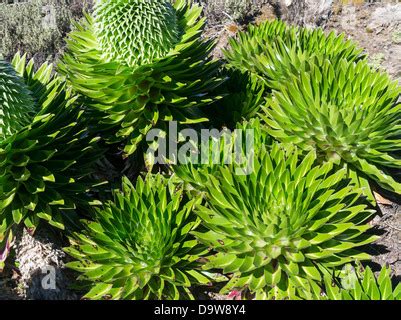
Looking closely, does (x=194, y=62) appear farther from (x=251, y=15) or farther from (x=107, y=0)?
(x=251, y=15)

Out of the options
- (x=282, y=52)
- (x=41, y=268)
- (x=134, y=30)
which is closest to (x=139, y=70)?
(x=134, y=30)

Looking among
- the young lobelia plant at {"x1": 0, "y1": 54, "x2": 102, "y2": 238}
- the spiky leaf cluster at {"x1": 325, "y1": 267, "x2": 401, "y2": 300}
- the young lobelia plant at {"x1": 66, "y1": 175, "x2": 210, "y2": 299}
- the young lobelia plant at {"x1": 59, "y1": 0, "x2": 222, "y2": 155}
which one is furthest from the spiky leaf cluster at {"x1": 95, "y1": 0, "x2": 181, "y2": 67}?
the spiky leaf cluster at {"x1": 325, "y1": 267, "x2": 401, "y2": 300}

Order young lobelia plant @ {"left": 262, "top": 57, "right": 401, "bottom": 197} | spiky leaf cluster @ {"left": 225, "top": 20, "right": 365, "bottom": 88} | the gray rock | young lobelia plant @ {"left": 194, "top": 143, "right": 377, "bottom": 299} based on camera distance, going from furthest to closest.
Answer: spiky leaf cluster @ {"left": 225, "top": 20, "right": 365, "bottom": 88}
young lobelia plant @ {"left": 262, "top": 57, "right": 401, "bottom": 197}
the gray rock
young lobelia plant @ {"left": 194, "top": 143, "right": 377, "bottom": 299}

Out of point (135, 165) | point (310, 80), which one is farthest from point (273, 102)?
point (135, 165)

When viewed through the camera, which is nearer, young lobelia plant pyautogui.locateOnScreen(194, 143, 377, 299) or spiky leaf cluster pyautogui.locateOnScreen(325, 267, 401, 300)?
spiky leaf cluster pyautogui.locateOnScreen(325, 267, 401, 300)

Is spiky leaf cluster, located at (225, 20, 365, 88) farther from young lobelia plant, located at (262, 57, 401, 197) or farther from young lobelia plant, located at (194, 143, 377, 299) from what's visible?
young lobelia plant, located at (194, 143, 377, 299)

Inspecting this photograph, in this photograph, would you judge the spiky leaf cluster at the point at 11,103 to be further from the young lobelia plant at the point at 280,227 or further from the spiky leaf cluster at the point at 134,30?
the young lobelia plant at the point at 280,227

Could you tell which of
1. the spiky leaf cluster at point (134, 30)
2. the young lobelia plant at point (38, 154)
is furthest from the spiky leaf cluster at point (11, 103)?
the spiky leaf cluster at point (134, 30)
